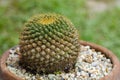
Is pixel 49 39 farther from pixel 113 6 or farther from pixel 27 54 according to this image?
pixel 113 6

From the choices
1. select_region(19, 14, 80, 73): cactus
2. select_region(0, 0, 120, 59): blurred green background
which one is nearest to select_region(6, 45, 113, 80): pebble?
select_region(19, 14, 80, 73): cactus

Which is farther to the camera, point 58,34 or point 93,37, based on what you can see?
point 93,37

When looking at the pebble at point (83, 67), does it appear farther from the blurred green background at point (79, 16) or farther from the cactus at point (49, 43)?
the blurred green background at point (79, 16)

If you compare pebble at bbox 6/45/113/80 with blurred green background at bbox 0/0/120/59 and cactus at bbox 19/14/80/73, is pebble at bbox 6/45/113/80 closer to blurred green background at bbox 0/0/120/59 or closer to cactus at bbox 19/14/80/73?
cactus at bbox 19/14/80/73

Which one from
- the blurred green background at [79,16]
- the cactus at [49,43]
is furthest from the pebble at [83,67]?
the blurred green background at [79,16]

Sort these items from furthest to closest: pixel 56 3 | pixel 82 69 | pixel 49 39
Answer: pixel 56 3
pixel 82 69
pixel 49 39

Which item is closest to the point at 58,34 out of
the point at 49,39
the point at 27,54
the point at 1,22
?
the point at 49,39
